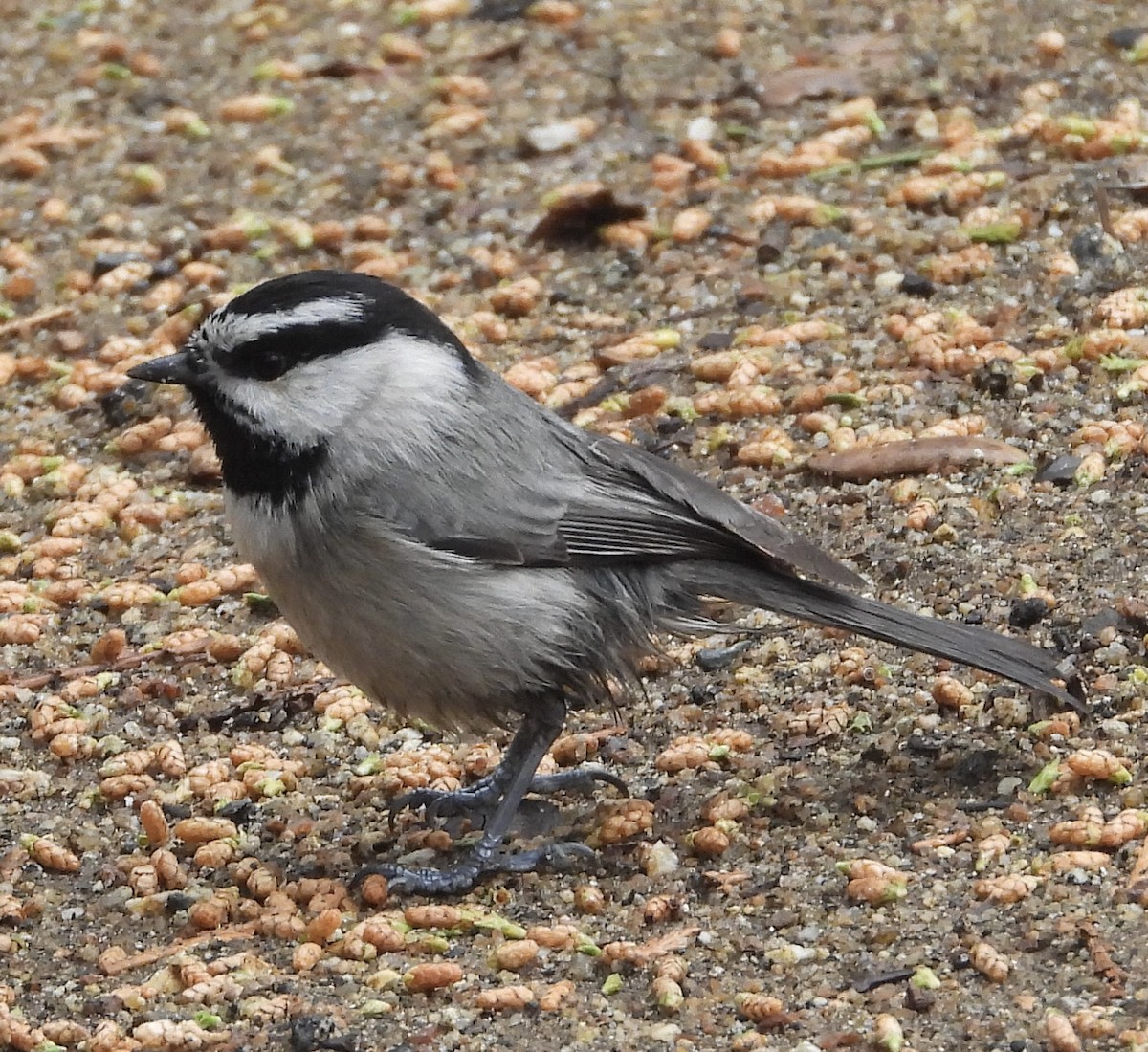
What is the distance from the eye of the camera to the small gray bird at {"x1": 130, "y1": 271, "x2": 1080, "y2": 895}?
397cm

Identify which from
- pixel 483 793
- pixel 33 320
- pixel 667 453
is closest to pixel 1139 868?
pixel 483 793

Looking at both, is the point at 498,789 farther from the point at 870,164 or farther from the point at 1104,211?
the point at 870,164

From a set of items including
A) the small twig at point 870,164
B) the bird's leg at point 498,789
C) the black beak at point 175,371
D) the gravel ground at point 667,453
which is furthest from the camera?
the small twig at point 870,164

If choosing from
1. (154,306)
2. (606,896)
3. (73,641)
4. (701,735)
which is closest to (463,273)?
(154,306)

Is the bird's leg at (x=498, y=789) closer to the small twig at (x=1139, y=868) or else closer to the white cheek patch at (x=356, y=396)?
the white cheek patch at (x=356, y=396)

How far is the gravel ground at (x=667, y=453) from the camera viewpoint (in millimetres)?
3568

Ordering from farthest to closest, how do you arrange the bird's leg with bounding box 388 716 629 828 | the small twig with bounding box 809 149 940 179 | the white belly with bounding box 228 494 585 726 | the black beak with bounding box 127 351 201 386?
1. the small twig with bounding box 809 149 940 179
2. the bird's leg with bounding box 388 716 629 828
3. the black beak with bounding box 127 351 201 386
4. the white belly with bounding box 228 494 585 726

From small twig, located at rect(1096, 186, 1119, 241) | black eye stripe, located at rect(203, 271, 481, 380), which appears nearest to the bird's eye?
black eye stripe, located at rect(203, 271, 481, 380)

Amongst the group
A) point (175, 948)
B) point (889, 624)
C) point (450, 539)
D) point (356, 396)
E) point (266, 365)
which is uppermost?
point (266, 365)

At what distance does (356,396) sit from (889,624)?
1272 millimetres

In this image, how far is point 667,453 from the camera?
5.39 metres

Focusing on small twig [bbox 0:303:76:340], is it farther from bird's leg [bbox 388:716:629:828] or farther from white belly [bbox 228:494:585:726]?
bird's leg [bbox 388:716:629:828]

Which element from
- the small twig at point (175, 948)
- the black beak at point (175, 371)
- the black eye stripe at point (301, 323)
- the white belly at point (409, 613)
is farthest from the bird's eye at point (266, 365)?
the small twig at point (175, 948)

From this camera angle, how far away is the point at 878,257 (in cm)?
604
